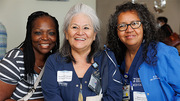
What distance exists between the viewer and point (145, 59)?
163cm

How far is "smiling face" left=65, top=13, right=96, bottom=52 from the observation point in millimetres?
1563

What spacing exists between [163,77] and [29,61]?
56.8 inches

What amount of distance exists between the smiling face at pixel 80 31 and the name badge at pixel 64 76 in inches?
10.5

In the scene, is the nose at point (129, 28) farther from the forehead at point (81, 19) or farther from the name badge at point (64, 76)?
the name badge at point (64, 76)

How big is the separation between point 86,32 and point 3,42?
116 centimetres

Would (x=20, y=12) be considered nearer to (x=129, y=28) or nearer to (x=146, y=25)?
(x=129, y=28)

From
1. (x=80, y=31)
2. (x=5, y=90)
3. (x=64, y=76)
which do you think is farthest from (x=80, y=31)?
(x=5, y=90)

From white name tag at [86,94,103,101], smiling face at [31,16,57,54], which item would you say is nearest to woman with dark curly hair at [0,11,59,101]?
smiling face at [31,16,57,54]

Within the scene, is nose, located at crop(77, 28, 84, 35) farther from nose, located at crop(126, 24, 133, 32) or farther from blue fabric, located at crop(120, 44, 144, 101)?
blue fabric, located at crop(120, 44, 144, 101)

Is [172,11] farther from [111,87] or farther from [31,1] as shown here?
[111,87]

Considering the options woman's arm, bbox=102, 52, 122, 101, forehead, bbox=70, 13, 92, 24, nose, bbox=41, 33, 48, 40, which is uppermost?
forehead, bbox=70, 13, 92, 24

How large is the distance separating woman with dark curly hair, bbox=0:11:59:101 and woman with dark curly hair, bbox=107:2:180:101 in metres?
0.78

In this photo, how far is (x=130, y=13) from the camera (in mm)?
1688

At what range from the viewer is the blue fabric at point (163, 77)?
59.6 inches
